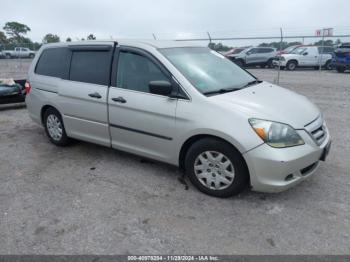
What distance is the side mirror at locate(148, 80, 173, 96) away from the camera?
11.9ft

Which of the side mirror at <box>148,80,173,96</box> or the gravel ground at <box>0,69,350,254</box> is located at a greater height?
the side mirror at <box>148,80,173,96</box>

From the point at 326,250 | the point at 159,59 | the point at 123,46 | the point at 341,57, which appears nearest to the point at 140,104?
the point at 159,59

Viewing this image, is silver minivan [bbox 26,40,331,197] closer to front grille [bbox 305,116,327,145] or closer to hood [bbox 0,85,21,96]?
front grille [bbox 305,116,327,145]

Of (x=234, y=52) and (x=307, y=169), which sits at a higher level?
(x=234, y=52)

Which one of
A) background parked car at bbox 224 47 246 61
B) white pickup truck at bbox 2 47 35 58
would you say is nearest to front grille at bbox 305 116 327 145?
background parked car at bbox 224 47 246 61

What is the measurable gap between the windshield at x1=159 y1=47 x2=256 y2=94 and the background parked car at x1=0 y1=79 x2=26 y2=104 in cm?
542

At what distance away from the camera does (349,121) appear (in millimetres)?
6555

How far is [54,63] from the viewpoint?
204 inches

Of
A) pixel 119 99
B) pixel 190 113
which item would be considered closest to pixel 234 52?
pixel 119 99

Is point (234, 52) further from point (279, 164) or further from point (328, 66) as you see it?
point (279, 164)

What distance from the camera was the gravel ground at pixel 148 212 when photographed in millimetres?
2789

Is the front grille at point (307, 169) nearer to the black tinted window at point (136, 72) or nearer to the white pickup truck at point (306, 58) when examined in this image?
the black tinted window at point (136, 72)

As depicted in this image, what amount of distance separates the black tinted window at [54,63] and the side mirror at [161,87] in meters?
1.87

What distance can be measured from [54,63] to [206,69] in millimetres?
2584
